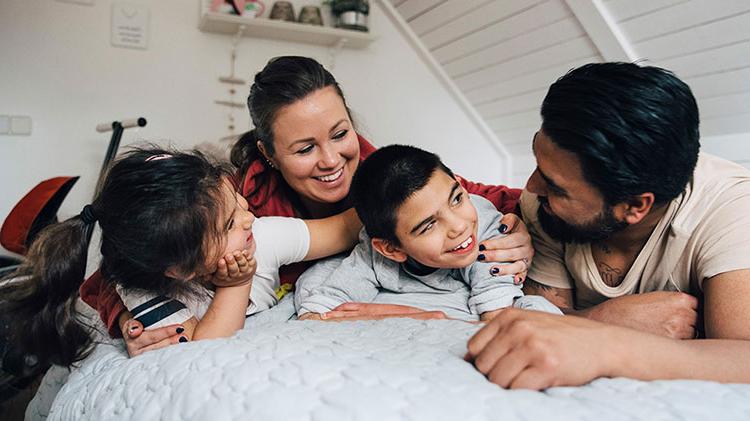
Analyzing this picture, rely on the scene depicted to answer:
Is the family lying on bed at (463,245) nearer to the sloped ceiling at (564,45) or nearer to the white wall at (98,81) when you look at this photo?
the sloped ceiling at (564,45)

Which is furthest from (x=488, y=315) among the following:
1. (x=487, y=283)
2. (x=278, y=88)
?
(x=278, y=88)

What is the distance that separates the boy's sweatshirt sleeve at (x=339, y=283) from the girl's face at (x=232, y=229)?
161 mm

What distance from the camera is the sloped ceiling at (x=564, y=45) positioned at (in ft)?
7.82

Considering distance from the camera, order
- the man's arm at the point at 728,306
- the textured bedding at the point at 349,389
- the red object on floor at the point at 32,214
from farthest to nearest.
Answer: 1. the red object on floor at the point at 32,214
2. the man's arm at the point at 728,306
3. the textured bedding at the point at 349,389

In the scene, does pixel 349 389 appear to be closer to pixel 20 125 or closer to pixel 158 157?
pixel 158 157

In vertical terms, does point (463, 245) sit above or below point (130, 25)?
below

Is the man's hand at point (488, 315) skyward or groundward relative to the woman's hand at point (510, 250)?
groundward

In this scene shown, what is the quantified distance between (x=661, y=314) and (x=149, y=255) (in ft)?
3.07

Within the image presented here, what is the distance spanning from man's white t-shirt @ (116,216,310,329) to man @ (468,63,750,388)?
0.52 meters

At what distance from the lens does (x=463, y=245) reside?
127 cm

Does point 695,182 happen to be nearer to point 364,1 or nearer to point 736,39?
point 736,39

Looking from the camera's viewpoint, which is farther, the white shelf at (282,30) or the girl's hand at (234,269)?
the white shelf at (282,30)

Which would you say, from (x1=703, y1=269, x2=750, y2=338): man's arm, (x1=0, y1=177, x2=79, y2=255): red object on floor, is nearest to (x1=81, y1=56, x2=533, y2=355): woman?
(x1=703, y1=269, x2=750, y2=338): man's arm

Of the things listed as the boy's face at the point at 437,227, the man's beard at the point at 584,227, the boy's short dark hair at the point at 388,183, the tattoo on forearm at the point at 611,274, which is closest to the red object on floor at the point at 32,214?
the boy's short dark hair at the point at 388,183
